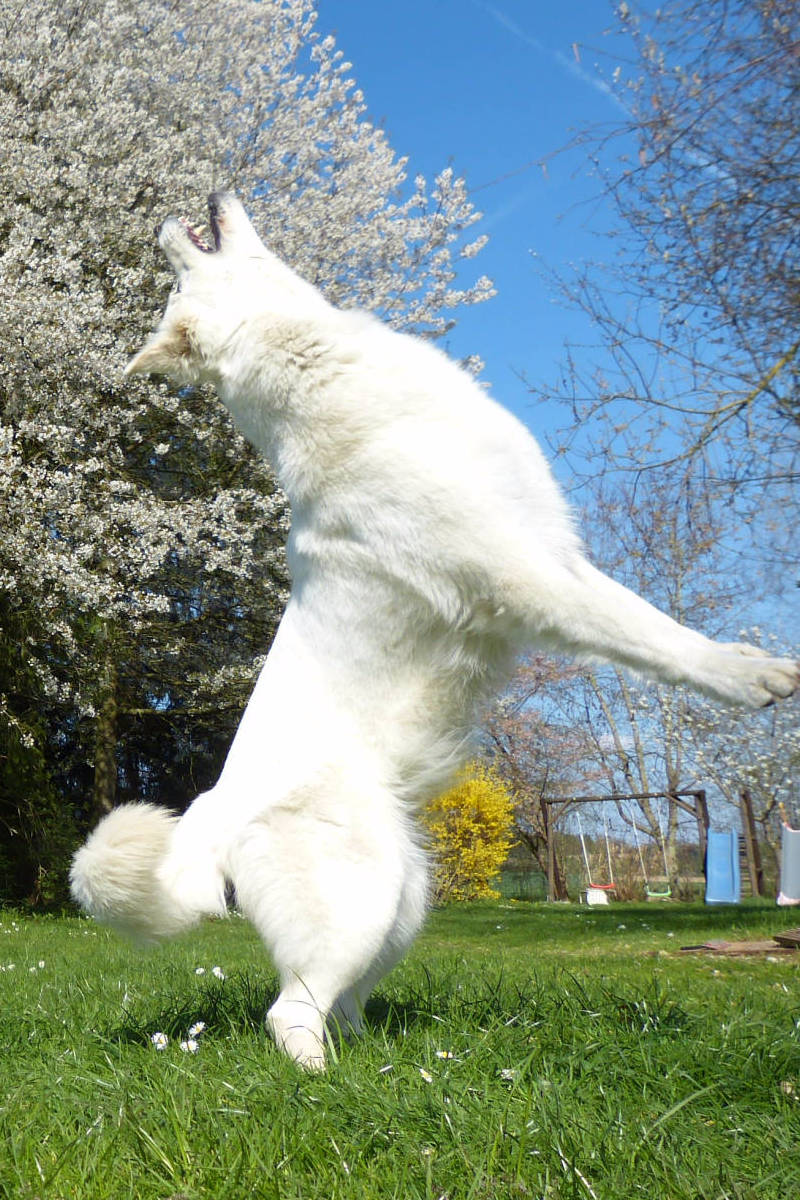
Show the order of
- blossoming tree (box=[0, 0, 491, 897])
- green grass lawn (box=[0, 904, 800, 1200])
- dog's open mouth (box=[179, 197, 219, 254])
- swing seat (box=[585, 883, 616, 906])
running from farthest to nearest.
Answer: swing seat (box=[585, 883, 616, 906]) < blossoming tree (box=[0, 0, 491, 897]) < dog's open mouth (box=[179, 197, 219, 254]) < green grass lawn (box=[0, 904, 800, 1200])

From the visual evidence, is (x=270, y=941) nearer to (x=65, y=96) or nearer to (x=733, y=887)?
(x=65, y=96)

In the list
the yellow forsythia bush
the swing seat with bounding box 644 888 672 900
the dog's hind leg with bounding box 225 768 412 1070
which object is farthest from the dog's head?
the swing seat with bounding box 644 888 672 900

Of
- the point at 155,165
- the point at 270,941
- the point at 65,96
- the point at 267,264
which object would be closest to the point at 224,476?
the point at 155,165

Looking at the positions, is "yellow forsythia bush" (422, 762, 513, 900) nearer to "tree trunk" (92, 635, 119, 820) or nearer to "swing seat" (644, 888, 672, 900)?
"swing seat" (644, 888, 672, 900)

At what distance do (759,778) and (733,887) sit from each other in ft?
6.90

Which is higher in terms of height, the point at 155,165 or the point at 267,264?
the point at 155,165

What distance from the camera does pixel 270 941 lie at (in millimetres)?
2572

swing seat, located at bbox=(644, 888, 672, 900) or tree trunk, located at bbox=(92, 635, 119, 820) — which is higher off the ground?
tree trunk, located at bbox=(92, 635, 119, 820)

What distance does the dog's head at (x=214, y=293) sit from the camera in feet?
9.97

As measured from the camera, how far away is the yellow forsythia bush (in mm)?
16516

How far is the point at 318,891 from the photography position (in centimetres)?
252

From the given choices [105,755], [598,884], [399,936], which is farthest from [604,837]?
[399,936]

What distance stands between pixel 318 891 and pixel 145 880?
47 centimetres

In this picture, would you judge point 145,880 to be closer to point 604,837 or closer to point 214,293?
point 214,293
